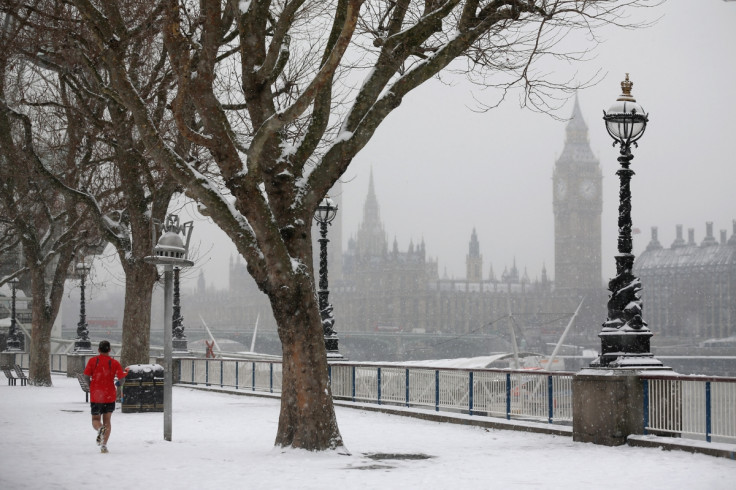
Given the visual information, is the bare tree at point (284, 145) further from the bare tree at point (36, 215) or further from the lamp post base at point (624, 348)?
the bare tree at point (36, 215)

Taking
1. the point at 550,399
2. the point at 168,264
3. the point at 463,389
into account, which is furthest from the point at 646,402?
the point at 168,264

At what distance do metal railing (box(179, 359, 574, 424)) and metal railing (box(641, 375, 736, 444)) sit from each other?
6.57ft

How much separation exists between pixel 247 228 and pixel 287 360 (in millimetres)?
1864

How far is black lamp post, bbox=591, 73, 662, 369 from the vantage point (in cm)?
1450

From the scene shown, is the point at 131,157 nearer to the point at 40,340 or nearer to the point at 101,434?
the point at 101,434

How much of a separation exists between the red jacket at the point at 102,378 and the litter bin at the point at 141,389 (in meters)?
5.97

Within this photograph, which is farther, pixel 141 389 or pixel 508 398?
pixel 141 389

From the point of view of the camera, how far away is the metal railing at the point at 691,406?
13117 mm

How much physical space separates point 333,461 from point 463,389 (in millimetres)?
7659

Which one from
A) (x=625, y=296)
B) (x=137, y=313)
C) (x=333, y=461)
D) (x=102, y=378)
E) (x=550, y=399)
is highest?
(x=625, y=296)

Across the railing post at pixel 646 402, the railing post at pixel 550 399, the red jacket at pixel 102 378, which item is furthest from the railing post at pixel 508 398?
the red jacket at pixel 102 378

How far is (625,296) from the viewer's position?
14.7 meters

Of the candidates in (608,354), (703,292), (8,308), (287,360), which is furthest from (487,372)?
(703,292)

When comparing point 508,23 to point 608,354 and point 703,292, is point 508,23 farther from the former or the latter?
point 703,292
